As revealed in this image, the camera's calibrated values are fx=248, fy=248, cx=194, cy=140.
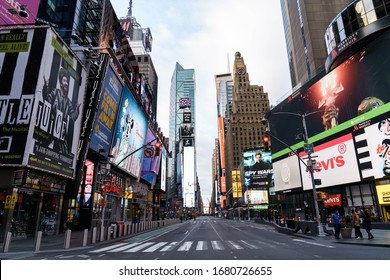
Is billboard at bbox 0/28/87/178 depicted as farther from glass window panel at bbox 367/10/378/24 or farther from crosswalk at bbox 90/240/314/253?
glass window panel at bbox 367/10/378/24

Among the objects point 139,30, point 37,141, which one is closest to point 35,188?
point 37,141

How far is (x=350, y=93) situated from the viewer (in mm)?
40875

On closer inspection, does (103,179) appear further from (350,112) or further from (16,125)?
(350,112)

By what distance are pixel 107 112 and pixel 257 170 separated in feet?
275

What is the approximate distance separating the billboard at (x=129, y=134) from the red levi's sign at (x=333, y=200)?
36.8m

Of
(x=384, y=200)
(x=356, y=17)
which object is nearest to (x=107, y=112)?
(x=384, y=200)

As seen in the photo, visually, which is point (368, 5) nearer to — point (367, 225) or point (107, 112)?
point (367, 225)

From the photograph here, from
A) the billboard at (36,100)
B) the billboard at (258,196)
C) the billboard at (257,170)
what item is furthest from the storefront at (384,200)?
the billboard at (257,170)

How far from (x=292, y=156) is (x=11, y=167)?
5486 centimetres

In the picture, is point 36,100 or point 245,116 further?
point 245,116

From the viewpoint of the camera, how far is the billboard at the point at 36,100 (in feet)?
62.4

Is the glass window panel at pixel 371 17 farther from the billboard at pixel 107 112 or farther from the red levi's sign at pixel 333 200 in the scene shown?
the billboard at pixel 107 112

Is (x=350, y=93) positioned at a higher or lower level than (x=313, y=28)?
lower

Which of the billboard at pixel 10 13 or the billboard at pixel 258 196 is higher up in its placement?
the billboard at pixel 10 13
